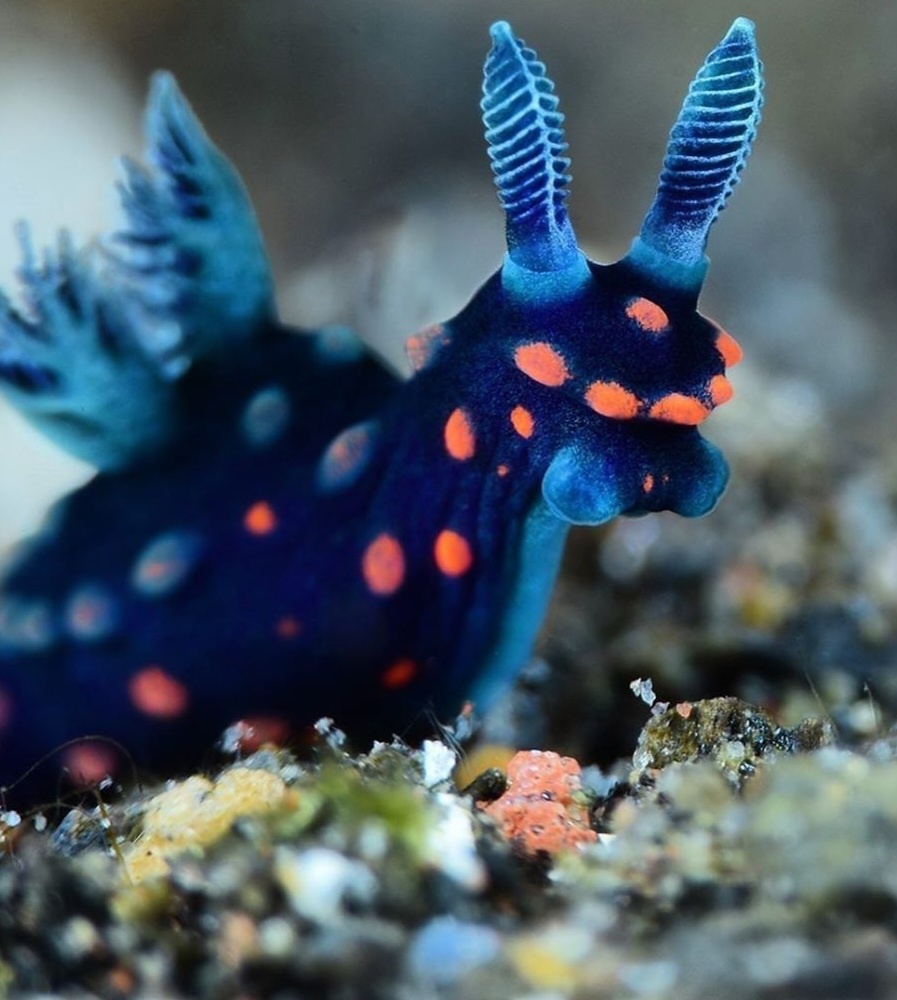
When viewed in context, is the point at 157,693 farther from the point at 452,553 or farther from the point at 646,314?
the point at 646,314

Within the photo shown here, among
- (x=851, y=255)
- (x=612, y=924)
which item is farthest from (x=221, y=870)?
(x=851, y=255)

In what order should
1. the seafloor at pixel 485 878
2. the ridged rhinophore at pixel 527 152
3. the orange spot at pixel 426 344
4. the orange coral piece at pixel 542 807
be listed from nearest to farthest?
the seafloor at pixel 485 878 → the orange coral piece at pixel 542 807 → the ridged rhinophore at pixel 527 152 → the orange spot at pixel 426 344

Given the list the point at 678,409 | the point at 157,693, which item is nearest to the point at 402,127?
the point at 678,409

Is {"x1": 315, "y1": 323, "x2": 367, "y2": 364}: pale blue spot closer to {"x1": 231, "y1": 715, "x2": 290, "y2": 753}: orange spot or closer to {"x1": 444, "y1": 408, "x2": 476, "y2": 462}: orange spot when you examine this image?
{"x1": 444, "y1": 408, "x2": 476, "y2": 462}: orange spot

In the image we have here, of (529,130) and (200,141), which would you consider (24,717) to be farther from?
(529,130)

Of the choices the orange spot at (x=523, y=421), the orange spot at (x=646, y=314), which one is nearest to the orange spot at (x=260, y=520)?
the orange spot at (x=523, y=421)

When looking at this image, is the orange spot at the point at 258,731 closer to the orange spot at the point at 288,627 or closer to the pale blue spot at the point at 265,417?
the orange spot at the point at 288,627
